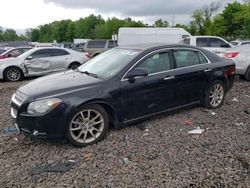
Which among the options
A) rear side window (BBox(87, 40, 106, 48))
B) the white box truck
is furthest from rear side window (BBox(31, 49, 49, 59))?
the white box truck

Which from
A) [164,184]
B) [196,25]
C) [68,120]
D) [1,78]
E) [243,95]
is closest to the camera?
[164,184]

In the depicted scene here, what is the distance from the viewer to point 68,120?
396 cm

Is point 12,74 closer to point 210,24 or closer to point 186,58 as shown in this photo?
point 186,58

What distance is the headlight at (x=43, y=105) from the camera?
152 inches

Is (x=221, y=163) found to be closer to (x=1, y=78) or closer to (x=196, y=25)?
(x=1, y=78)

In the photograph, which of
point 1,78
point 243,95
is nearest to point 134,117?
point 243,95

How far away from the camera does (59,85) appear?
427 centimetres

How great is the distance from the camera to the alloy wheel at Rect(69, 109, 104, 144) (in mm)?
4098

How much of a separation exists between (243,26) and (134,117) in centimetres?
5766

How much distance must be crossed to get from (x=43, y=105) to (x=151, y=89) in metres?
1.84

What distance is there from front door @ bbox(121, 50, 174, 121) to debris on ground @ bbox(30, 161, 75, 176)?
1.28 metres

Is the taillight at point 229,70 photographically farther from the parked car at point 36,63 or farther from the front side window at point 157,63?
the parked car at point 36,63

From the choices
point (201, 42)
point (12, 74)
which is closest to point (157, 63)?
point (12, 74)

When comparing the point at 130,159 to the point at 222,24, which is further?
the point at 222,24
